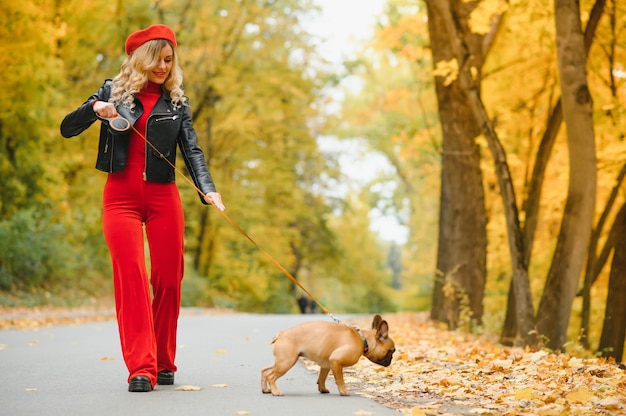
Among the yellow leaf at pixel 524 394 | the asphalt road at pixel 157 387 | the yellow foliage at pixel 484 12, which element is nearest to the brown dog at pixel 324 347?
the asphalt road at pixel 157 387

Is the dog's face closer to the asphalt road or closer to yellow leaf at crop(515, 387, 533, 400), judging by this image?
the asphalt road

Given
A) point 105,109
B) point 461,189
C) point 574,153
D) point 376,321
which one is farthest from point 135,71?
point 461,189

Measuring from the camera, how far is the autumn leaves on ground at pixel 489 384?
5520 mm

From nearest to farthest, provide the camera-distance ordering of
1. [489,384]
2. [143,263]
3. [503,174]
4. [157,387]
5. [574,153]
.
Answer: [143,263] < [157,387] < [489,384] < [574,153] < [503,174]

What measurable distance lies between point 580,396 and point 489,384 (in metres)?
1.11

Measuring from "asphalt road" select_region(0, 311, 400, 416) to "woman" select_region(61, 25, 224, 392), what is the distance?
41 centimetres

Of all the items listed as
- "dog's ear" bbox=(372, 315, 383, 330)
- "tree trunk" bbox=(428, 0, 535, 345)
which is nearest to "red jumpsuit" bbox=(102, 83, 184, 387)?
"dog's ear" bbox=(372, 315, 383, 330)

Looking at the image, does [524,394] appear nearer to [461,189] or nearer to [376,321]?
[376,321]

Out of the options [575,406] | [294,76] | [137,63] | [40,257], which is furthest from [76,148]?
[575,406]

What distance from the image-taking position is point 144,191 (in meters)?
6.22

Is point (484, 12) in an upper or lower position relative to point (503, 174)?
upper

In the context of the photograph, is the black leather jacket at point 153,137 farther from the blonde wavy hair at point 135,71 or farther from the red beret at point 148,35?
the red beret at point 148,35

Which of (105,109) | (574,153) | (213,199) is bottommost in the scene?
(213,199)

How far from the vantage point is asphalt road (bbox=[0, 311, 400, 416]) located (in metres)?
5.31
